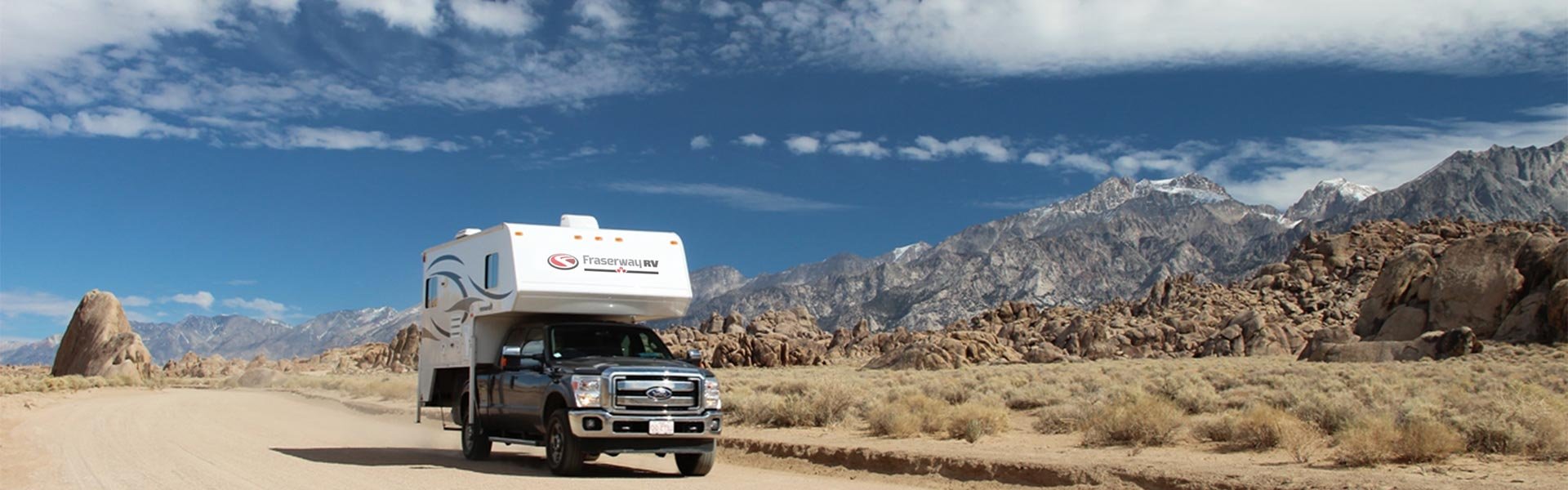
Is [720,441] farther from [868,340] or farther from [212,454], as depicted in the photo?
[868,340]

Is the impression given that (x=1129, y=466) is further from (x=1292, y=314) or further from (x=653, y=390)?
(x=1292, y=314)

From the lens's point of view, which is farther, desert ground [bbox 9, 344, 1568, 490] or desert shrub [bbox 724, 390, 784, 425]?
desert shrub [bbox 724, 390, 784, 425]

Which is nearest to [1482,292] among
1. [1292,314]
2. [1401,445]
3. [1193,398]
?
[1292,314]

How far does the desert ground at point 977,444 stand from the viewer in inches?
514

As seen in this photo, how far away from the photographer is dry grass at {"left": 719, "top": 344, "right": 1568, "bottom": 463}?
13.9 meters

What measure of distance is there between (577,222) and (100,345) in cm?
6268

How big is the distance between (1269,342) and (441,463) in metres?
61.0

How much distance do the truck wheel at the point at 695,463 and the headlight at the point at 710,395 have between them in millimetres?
680

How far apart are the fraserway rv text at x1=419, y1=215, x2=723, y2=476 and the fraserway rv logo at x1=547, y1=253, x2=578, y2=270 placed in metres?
0.02

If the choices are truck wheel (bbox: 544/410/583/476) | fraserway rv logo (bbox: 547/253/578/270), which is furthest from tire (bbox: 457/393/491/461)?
fraserway rv logo (bbox: 547/253/578/270)

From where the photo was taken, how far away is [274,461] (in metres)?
15.4

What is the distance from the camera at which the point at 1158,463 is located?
46.1ft

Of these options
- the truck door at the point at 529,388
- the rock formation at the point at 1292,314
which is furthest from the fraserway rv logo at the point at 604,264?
the rock formation at the point at 1292,314

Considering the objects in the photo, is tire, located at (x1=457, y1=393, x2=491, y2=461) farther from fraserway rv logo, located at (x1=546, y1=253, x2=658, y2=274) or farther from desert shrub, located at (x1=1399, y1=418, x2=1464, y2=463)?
desert shrub, located at (x1=1399, y1=418, x2=1464, y2=463)
